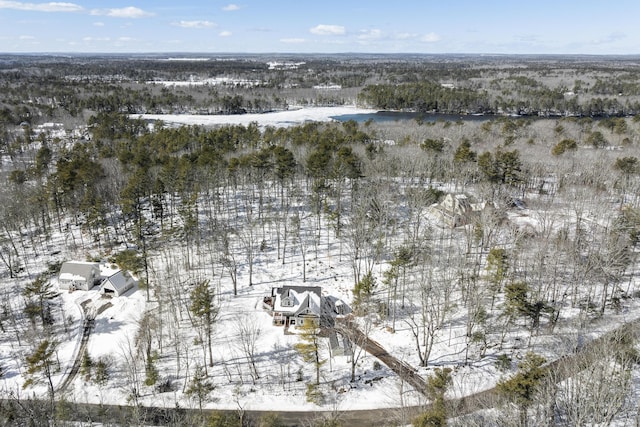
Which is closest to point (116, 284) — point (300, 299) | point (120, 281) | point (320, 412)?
point (120, 281)

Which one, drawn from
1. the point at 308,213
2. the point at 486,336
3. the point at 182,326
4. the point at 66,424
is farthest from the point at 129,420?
the point at 308,213

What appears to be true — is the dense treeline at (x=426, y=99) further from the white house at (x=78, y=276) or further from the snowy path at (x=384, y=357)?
the white house at (x=78, y=276)

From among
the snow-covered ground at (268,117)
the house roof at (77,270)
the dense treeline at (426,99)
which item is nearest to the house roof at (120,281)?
the house roof at (77,270)

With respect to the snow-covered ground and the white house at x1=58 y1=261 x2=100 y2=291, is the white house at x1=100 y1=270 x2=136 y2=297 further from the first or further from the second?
the snow-covered ground

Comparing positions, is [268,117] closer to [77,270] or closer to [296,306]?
[77,270]

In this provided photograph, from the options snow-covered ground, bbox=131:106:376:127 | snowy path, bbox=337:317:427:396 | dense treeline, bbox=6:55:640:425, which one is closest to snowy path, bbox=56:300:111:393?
dense treeline, bbox=6:55:640:425

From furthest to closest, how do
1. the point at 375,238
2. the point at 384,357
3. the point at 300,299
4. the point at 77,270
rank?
the point at 375,238, the point at 77,270, the point at 300,299, the point at 384,357
